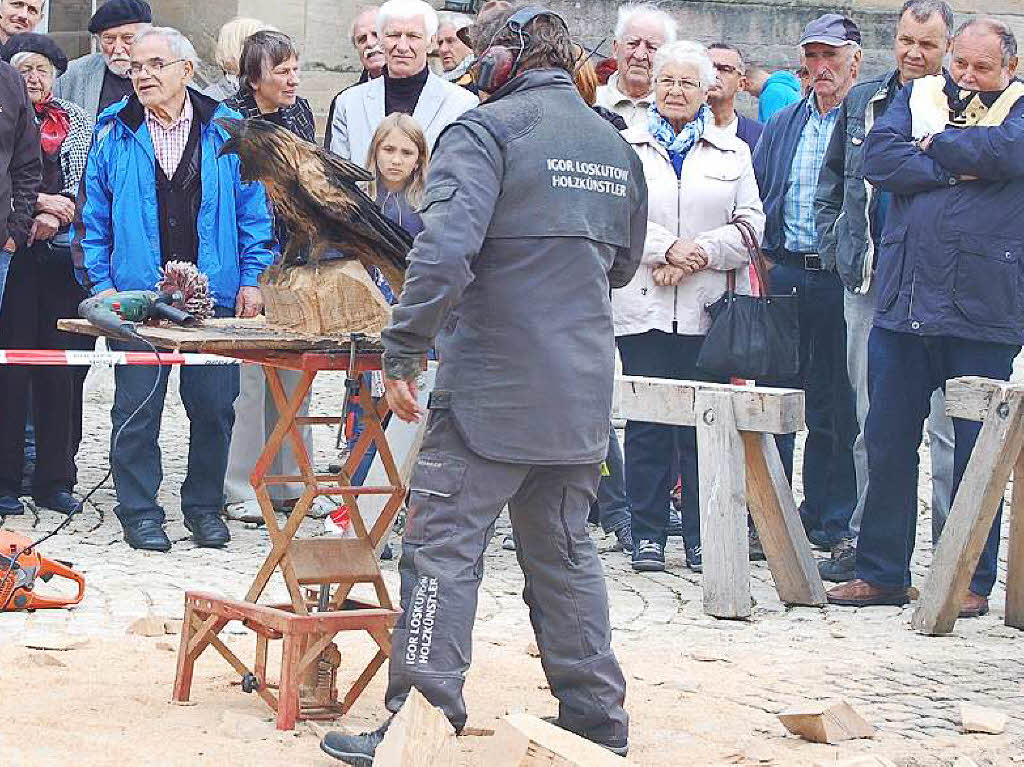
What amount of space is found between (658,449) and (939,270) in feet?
5.08

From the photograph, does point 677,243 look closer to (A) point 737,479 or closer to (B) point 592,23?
(A) point 737,479

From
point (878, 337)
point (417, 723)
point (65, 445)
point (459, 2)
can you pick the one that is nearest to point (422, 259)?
point (417, 723)

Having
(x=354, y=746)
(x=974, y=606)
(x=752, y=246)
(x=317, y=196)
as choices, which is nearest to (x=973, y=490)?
(x=974, y=606)

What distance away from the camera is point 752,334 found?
7836mm

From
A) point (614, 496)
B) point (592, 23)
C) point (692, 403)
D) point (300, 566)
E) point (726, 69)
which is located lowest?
point (614, 496)

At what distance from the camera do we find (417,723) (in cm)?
460

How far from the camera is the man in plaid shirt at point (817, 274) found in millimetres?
8508

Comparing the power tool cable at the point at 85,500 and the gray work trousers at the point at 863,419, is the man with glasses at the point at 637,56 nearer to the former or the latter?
the gray work trousers at the point at 863,419

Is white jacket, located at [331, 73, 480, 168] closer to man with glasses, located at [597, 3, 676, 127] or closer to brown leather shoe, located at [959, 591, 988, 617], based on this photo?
man with glasses, located at [597, 3, 676, 127]

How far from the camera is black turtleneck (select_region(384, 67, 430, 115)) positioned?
8.50 m

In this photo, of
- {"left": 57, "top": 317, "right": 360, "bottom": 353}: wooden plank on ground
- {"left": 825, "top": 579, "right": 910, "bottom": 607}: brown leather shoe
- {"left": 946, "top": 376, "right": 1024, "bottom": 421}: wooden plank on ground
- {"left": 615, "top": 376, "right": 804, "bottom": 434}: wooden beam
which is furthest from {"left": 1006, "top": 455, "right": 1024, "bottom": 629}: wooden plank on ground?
{"left": 57, "top": 317, "right": 360, "bottom": 353}: wooden plank on ground

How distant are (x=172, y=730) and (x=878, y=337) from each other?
351 centimetres

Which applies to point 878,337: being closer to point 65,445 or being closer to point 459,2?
point 65,445

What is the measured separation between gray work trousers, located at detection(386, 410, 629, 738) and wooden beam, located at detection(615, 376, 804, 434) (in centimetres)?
227
